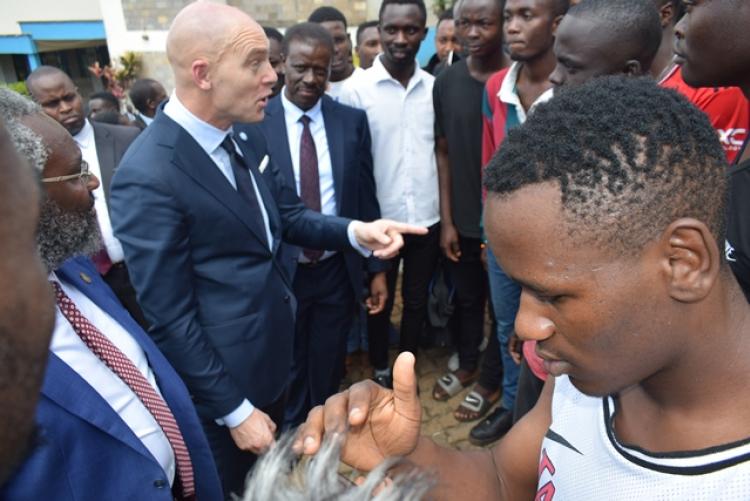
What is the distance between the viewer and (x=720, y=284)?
1022 millimetres

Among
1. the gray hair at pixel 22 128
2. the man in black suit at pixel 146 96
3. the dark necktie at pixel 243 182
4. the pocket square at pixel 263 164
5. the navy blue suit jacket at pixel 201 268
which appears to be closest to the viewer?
the gray hair at pixel 22 128

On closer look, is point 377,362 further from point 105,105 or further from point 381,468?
point 105,105

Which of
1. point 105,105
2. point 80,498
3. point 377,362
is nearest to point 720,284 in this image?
point 80,498

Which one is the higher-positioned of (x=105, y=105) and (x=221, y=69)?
(x=221, y=69)

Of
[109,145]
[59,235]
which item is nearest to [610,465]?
[59,235]

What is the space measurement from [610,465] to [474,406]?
293 centimetres

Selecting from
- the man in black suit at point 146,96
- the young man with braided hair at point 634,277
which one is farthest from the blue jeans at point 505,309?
the man in black suit at point 146,96

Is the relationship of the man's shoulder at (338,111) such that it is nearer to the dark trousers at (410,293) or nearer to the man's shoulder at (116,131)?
the dark trousers at (410,293)

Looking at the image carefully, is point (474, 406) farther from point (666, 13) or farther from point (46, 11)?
point (46, 11)

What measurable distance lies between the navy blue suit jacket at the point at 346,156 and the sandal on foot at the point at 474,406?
110cm

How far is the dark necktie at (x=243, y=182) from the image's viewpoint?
259 centimetres

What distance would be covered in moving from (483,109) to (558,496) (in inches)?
110

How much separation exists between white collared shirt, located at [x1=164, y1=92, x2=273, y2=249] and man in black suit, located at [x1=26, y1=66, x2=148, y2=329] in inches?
51.7

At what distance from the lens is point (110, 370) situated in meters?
1.79
